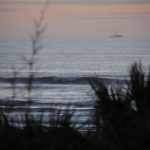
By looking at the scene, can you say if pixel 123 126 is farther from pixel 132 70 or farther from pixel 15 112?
pixel 132 70

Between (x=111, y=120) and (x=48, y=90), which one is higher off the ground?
(x=48, y=90)

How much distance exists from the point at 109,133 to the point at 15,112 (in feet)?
2.90

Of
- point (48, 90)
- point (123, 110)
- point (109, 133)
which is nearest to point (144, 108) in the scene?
point (123, 110)

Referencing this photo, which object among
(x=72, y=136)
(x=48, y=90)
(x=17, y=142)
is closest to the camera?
(x=17, y=142)

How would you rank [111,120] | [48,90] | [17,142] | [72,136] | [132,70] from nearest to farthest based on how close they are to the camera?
[17,142], [72,136], [111,120], [132,70], [48,90]

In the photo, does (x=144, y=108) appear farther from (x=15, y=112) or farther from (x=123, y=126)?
(x=15, y=112)

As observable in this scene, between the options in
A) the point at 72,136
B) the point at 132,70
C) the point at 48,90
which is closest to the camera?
the point at 72,136

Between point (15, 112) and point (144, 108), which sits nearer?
point (15, 112)

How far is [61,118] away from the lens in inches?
250

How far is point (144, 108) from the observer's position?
23.2ft

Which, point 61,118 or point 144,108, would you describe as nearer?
point 61,118

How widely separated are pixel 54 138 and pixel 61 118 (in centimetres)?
41

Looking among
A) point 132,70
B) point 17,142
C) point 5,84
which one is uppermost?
point 5,84

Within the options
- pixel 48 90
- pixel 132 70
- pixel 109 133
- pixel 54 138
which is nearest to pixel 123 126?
pixel 109 133
